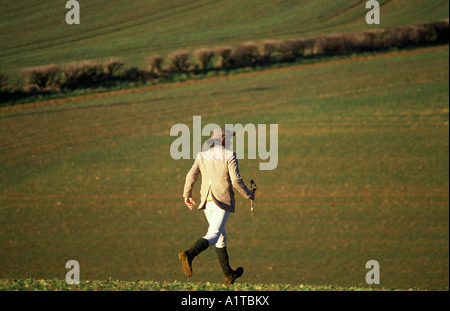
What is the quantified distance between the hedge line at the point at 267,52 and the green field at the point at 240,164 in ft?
2.03

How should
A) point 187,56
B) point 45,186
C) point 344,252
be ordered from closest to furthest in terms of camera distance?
point 45,186 → point 344,252 → point 187,56

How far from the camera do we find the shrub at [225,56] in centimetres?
2688

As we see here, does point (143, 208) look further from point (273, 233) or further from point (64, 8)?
point (64, 8)

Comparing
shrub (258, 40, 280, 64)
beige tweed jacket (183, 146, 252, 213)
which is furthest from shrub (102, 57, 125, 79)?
beige tweed jacket (183, 146, 252, 213)

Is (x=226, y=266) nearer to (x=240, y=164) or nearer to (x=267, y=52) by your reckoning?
(x=240, y=164)

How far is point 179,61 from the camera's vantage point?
26000 millimetres

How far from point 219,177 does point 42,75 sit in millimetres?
10821

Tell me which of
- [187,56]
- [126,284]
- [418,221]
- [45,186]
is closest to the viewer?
[126,284]

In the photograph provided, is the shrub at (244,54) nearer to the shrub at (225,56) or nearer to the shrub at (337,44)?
the shrub at (225,56)

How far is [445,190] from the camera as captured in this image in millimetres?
19062

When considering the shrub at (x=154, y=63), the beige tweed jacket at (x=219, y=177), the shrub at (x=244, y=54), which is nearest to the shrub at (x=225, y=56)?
the shrub at (x=244, y=54)

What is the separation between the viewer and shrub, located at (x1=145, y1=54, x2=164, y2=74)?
24578 millimetres

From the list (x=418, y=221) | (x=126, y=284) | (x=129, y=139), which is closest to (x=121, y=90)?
(x=129, y=139)

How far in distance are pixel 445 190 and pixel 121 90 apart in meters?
14.0
